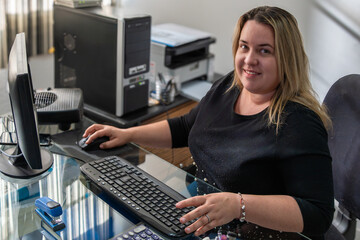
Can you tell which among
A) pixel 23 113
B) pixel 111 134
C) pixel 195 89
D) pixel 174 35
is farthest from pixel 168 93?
pixel 23 113

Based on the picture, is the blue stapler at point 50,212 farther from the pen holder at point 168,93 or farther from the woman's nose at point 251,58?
the pen holder at point 168,93

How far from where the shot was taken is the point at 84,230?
3.71ft

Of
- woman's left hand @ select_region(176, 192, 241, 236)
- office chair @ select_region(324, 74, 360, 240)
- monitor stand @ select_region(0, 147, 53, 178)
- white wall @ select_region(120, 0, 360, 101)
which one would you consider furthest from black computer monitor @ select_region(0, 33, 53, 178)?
white wall @ select_region(120, 0, 360, 101)

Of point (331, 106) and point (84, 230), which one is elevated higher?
point (331, 106)

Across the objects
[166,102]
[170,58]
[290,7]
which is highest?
[290,7]

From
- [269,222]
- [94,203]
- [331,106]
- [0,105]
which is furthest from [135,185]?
[0,105]

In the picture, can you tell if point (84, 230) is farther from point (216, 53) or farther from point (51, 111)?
point (216, 53)

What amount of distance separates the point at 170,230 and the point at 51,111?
2.54 feet

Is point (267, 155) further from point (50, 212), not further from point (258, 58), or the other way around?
point (50, 212)

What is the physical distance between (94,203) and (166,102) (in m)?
1.04

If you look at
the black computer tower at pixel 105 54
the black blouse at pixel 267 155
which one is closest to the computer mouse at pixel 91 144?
the black blouse at pixel 267 155

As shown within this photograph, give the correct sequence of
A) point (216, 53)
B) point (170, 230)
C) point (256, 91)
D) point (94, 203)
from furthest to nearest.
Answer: point (216, 53)
point (256, 91)
point (94, 203)
point (170, 230)

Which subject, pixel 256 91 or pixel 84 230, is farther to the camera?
pixel 256 91

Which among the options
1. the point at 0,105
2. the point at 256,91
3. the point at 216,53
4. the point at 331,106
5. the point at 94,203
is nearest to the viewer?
the point at 94,203
